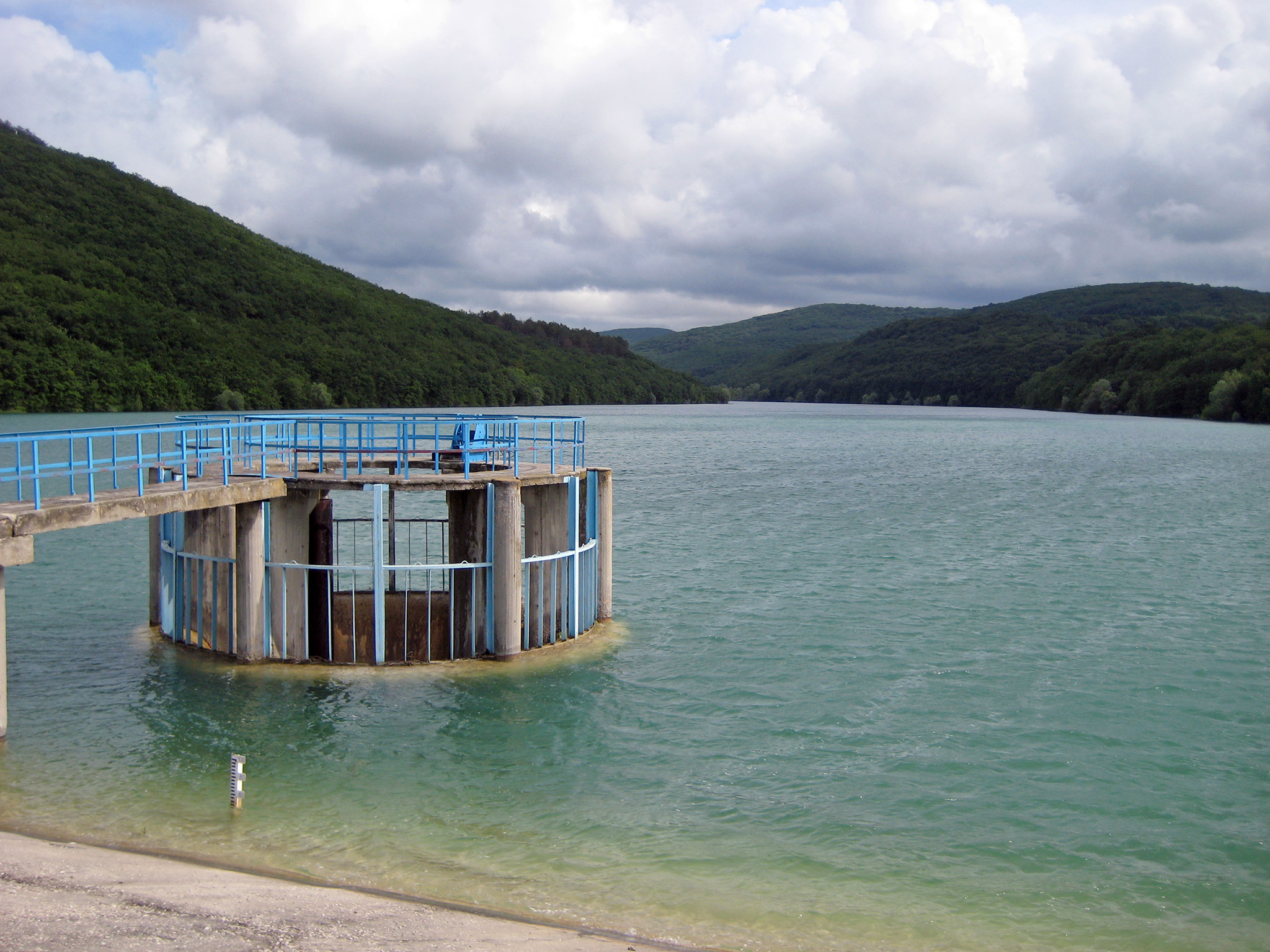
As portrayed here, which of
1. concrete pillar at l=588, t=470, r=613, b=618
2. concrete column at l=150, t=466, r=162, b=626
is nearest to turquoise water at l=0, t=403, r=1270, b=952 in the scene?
concrete column at l=150, t=466, r=162, b=626

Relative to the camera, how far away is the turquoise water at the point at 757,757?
1055cm

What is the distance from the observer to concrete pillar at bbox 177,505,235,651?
17.1 meters

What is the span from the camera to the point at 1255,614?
2405 centimetres

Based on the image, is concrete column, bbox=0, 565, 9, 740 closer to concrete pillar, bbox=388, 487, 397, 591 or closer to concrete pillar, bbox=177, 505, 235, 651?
concrete pillar, bbox=177, 505, 235, 651

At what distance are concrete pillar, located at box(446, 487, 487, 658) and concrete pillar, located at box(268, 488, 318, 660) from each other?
8.34ft

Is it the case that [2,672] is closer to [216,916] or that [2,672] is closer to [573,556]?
[216,916]

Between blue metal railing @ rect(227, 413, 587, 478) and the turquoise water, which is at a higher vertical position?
blue metal railing @ rect(227, 413, 587, 478)

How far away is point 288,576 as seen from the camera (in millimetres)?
17234

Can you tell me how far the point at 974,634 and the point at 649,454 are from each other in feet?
181

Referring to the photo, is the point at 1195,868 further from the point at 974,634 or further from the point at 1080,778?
the point at 974,634

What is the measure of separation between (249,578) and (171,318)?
126m

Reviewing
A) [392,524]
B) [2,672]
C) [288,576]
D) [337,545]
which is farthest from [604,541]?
[2,672]

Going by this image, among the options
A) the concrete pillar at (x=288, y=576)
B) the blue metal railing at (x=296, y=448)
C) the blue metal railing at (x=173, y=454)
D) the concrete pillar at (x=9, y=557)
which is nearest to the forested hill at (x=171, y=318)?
the blue metal railing at (x=173, y=454)

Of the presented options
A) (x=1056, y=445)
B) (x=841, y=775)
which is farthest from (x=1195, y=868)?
(x=1056, y=445)
